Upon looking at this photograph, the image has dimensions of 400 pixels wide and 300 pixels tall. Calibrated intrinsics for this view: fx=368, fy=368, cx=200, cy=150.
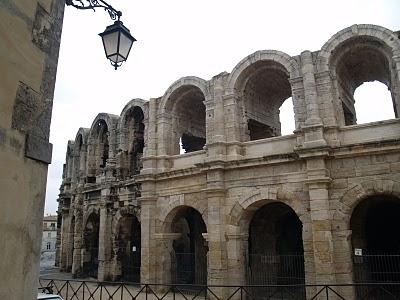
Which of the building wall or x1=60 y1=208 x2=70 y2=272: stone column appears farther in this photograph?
x1=60 y1=208 x2=70 y2=272: stone column

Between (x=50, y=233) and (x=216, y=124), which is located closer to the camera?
(x=216, y=124)

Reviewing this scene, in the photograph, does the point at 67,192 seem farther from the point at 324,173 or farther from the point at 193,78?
the point at 324,173

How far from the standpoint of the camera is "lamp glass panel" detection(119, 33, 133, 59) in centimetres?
453

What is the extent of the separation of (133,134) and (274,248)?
7.76m

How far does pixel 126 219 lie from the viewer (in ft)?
51.6

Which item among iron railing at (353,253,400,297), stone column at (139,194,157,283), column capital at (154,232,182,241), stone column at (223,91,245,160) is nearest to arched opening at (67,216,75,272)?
stone column at (139,194,157,283)

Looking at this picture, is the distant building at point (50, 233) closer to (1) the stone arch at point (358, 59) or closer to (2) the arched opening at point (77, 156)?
(2) the arched opening at point (77, 156)

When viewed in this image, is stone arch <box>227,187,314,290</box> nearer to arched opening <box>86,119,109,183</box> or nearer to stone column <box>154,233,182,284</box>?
stone column <box>154,233,182,284</box>

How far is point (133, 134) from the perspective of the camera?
16.5m

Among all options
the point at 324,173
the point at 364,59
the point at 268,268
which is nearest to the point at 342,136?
the point at 324,173

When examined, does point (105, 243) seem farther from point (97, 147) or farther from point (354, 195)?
point (354, 195)

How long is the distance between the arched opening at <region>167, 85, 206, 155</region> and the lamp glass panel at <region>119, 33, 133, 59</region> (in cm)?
918

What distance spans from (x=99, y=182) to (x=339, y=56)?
1141 centimetres

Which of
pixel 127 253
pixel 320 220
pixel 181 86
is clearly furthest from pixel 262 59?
pixel 127 253
